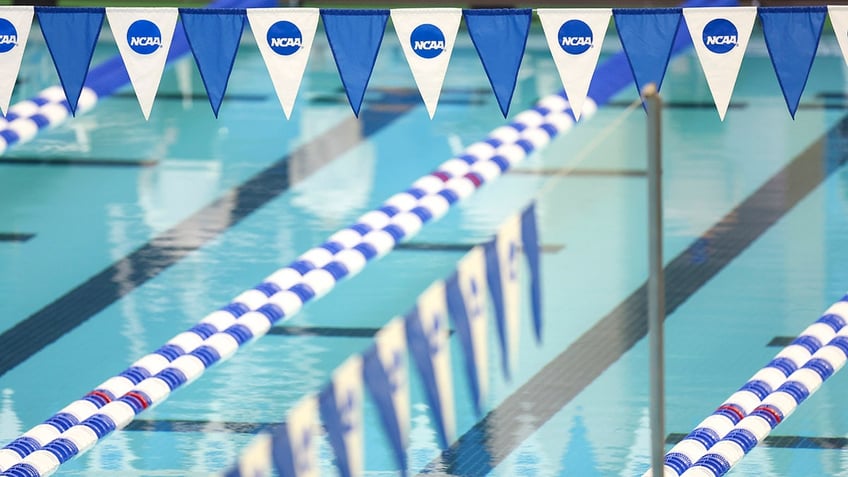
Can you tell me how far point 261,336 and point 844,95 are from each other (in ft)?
19.4

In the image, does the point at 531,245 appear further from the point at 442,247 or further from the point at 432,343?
the point at 442,247

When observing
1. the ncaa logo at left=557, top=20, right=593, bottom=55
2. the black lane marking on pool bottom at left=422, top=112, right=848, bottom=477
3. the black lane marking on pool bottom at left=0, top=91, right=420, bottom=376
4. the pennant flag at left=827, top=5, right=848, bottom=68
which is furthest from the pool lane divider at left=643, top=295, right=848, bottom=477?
the black lane marking on pool bottom at left=0, top=91, right=420, bottom=376

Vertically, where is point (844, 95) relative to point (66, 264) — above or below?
above

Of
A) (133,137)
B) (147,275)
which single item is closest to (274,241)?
(147,275)

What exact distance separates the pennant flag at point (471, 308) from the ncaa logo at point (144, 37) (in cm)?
353

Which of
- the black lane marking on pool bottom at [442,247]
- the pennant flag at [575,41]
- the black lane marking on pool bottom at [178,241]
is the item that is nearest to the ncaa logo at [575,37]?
the pennant flag at [575,41]

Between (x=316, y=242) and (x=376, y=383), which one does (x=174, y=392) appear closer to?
(x=316, y=242)

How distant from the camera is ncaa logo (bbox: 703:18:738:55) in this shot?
6.62m

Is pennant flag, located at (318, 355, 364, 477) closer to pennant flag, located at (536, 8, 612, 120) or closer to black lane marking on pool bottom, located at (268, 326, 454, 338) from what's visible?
pennant flag, located at (536, 8, 612, 120)

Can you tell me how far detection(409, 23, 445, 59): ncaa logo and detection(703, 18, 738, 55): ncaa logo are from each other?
1.07m

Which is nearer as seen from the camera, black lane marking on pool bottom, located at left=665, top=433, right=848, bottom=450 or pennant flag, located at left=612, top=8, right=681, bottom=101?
black lane marking on pool bottom, located at left=665, top=433, right=848, bottom=450

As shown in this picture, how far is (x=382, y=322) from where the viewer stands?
769 cm

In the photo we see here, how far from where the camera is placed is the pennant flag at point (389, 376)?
3.49m

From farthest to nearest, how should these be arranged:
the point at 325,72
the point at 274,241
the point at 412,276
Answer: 1. the point at 325,72
2. the point at 274,241
3. the point at 412,276
